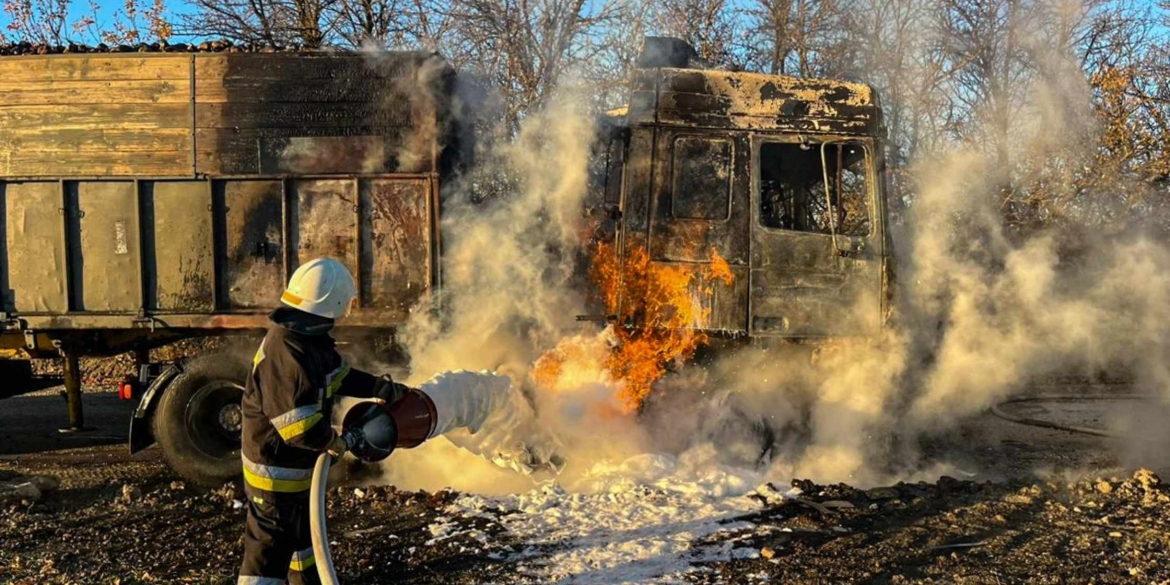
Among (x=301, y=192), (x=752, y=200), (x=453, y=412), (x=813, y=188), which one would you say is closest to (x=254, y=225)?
(x=301, y=192)

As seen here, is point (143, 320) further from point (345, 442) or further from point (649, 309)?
point (649, 309)

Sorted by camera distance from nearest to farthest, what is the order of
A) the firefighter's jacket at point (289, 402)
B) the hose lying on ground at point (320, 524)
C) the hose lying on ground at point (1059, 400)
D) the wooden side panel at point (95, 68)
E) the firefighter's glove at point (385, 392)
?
the firefighter's jacket at point (289, 402) < the hose lying on ground at point (320, 524) < the firefighter's glove at point (385, 392) < the wooden side panel at point (95, 68) < the hose lying on ground at point (1059, 400)

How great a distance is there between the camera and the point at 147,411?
6086mm

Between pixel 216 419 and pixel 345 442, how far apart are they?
3050 mm

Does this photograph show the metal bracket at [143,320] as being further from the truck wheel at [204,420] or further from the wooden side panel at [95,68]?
the wooden side panel at [95,68]

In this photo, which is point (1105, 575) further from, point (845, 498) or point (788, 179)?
point (788, 179)

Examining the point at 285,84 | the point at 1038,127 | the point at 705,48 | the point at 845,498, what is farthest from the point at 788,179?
the point at 705,48

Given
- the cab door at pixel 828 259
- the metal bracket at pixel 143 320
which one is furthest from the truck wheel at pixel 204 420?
the cab door at pixel 828 259

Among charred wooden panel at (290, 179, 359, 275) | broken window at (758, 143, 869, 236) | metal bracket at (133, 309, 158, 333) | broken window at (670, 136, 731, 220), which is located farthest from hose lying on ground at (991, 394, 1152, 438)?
metal bracket at (133, 309, 158, 333)

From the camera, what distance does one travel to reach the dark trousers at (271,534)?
3.75 metres

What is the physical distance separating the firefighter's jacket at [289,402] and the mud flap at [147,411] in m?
2.78

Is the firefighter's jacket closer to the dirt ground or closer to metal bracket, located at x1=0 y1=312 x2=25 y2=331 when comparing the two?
the dirt ground

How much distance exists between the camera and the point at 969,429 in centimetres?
873

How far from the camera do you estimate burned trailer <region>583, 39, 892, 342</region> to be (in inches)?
236
